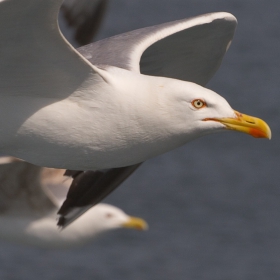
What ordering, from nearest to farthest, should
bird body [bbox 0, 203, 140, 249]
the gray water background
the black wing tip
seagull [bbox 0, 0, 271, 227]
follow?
seagull [bbox 0, 0, 271, 227] < the black wing tip < bird body [bbox 0, 203, 140, 249] < the gray water background

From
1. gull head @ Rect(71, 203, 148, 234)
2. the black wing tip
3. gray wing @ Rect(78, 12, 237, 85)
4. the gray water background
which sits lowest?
the gray water background

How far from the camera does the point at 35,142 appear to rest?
8.36 m

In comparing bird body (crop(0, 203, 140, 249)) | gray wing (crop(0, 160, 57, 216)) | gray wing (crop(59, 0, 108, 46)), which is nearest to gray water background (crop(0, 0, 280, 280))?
bird body (crop(0, 203, 140, 249))

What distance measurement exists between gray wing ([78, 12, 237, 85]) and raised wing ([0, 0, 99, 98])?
1.16m

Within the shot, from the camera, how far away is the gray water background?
2650cm

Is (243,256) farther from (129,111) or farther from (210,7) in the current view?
(129,111)

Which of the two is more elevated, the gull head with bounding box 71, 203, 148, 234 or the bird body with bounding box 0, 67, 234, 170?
the bird body with bounding box 0, 67, 234, 170

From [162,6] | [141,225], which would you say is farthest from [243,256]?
[162,6]

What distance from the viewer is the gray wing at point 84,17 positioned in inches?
522

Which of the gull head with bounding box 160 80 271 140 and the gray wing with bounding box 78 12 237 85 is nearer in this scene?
the gull head with bounding box 160 80 271 140

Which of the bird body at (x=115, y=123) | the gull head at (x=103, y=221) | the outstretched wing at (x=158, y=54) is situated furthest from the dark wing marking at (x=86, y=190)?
the gull head at (x=103, y=221)

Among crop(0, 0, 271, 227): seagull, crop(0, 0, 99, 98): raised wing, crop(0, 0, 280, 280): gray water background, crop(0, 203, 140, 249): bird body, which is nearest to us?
crop(0, 0, 99, 98): raised wing

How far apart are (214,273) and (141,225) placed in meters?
8.91

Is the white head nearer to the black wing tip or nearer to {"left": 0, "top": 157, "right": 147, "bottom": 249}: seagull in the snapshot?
{"left": 0, "top": 157, "right": 147, "bottom": 249}: seagull
